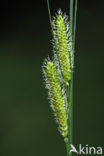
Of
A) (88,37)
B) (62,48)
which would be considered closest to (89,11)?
(88,37)

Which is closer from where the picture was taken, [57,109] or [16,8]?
[57,109]

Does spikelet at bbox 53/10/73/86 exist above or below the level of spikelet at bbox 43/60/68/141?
above

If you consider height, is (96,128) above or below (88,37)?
below

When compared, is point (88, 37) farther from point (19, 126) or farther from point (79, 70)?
point (19, 126)

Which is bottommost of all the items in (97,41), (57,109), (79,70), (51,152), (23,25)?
(51,152)

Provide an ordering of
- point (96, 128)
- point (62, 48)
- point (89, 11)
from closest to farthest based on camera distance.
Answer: point (62, 48) < point (96, 128) < point (89, 11)

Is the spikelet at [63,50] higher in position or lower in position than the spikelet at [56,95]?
higher

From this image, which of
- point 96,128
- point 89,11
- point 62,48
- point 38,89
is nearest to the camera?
point 62,48
